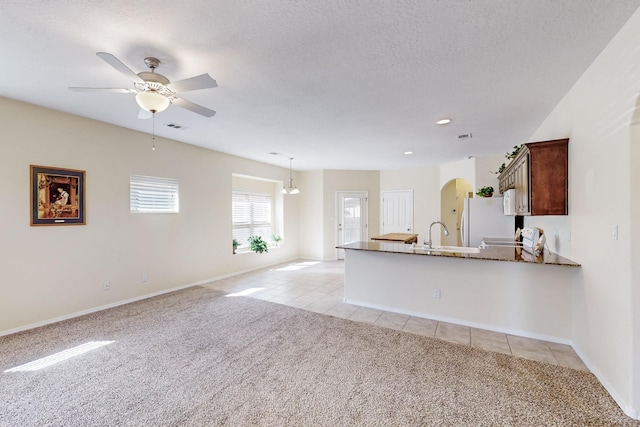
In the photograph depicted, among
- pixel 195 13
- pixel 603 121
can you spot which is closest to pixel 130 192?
pixel 195 13

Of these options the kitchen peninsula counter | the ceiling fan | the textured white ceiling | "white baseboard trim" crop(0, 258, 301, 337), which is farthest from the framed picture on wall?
the kitchen peninsula counter

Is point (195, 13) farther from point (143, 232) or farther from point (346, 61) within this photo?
point (143, 232)

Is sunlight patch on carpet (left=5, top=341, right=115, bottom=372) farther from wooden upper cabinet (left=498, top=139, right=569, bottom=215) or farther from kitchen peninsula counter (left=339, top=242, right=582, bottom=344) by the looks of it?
wooden upper cabinet (left=498, top=139, right=569, bottom=215)

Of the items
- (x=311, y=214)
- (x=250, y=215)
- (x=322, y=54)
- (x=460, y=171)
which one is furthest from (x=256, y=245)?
(x=460, y=171)

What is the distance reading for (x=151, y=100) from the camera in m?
2.11

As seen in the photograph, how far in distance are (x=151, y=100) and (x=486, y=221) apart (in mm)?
5219

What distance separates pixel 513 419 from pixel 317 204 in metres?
6.42

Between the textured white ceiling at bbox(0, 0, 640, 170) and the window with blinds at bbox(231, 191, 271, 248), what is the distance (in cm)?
313

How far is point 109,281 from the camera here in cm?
396

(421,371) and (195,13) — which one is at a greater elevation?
(195,13)

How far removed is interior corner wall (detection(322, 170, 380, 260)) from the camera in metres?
7.81

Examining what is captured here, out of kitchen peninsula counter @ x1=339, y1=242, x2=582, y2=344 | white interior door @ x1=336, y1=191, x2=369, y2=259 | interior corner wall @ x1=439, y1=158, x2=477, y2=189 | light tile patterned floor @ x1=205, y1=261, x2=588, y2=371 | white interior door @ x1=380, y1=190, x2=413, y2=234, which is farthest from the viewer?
white interior door @ x1=336, y1=191, x2=369, y2=259

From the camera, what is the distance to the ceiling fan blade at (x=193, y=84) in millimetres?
1968

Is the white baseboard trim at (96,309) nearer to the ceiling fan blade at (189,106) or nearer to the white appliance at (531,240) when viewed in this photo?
the ceiling fan blade at (189,106)
